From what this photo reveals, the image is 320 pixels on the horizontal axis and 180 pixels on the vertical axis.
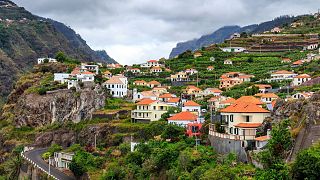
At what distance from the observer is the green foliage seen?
2603 cm

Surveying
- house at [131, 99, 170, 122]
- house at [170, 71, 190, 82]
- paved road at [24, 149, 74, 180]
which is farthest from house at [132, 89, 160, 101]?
house at [170, 71, 190, 82]

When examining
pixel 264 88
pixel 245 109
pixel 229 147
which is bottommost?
pixel 229 147

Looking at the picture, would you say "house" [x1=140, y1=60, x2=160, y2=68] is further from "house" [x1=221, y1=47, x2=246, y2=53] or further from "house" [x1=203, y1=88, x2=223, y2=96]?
"house" [x1=203, y1=88, x2=223, y2=96]

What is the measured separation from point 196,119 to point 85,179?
1211 centimetres

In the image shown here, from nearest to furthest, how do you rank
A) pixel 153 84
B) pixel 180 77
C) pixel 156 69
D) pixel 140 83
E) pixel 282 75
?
pixel 282 75, pixel 153 84, pixel 140 83, pixel 180 77, pixel 156 69

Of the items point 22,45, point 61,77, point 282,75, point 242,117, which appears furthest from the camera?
point 22,45

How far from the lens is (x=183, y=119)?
51.2 metres

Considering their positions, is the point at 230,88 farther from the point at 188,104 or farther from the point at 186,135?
the point at 186,135

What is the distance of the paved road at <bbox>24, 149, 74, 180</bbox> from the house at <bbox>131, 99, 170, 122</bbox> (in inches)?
444

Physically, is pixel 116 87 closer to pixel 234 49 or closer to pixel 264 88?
pixel 264 88

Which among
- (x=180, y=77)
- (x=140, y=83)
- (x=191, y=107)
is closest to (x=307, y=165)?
(x=191, y=107)

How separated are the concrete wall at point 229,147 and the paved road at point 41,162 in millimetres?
16816

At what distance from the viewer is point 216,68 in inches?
3602

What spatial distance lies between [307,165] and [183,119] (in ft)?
84.2
